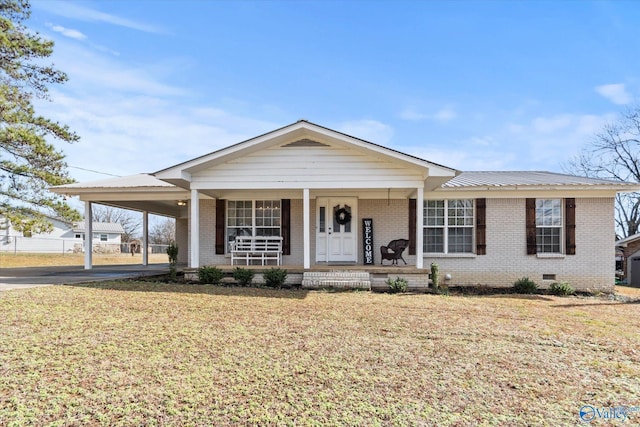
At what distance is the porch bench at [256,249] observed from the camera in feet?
37.4

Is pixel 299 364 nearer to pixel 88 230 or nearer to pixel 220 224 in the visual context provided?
pixel 220 224

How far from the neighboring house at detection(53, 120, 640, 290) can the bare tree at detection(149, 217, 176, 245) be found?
147ft

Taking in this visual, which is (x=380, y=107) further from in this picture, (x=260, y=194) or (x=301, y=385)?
(x=301, y=385)

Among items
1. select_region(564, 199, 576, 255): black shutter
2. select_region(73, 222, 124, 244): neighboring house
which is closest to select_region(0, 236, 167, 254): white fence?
select_region(73, 222, 124, 244): neighboring house

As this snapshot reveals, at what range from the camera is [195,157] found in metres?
10.0

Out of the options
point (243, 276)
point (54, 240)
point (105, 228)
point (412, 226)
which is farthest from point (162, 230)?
point (412, 226)

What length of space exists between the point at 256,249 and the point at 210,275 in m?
2.01

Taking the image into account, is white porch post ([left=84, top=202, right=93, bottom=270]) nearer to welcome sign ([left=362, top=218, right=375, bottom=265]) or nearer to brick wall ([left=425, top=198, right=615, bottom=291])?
welcome sign ([left=362, top=218, right=375, bottom=265])

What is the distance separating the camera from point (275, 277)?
32.3ft

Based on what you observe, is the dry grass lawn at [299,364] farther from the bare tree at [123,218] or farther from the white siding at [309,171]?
the bare tree at [123,218]

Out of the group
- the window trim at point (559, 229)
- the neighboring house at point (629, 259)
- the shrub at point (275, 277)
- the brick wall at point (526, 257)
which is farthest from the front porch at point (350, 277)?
the neighboring house at point (629, 259)

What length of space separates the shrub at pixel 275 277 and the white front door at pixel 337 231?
2280 mm

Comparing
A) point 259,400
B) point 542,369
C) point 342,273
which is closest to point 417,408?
point 259,400

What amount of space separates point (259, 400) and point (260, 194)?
9.23 m
